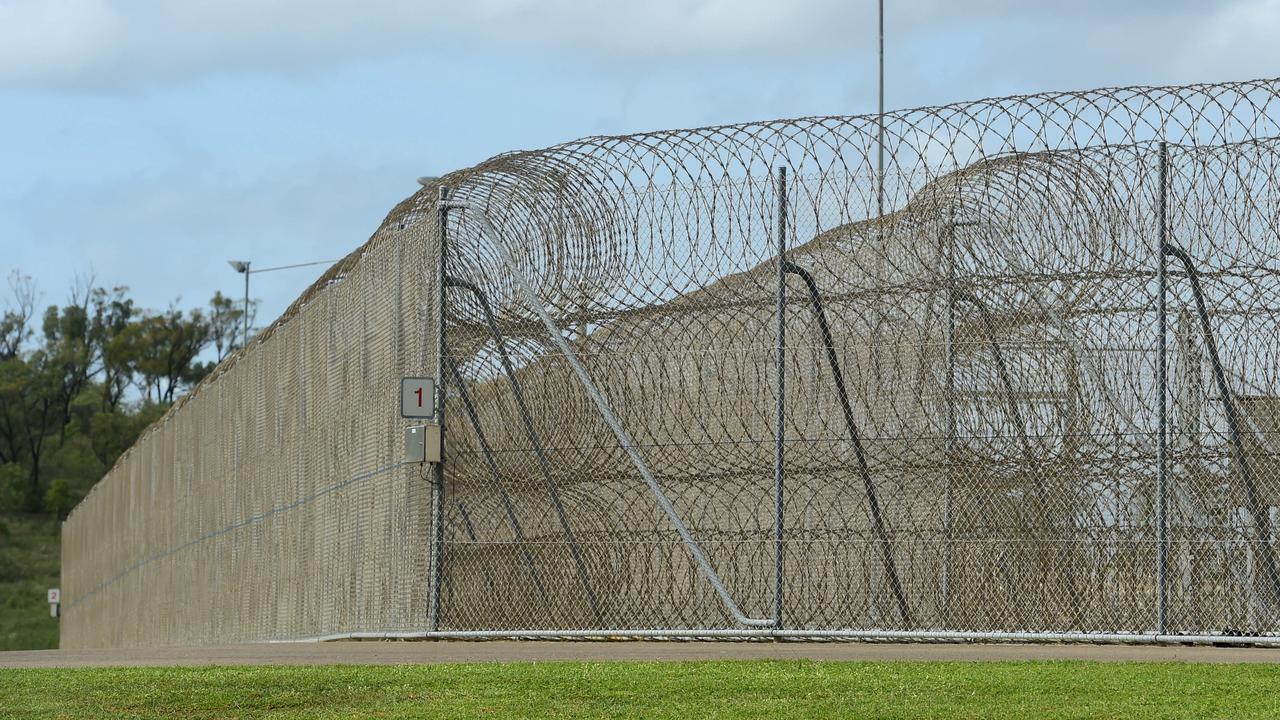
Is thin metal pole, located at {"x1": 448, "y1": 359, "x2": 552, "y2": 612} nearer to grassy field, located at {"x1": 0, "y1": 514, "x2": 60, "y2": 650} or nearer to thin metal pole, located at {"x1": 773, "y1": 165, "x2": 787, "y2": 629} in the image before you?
thin metal pole, located at {"x1": 773, "y1": 165, "x2": 787, "y2": 629}

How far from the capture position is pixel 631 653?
37.2 ft

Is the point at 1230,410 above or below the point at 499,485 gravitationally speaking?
above

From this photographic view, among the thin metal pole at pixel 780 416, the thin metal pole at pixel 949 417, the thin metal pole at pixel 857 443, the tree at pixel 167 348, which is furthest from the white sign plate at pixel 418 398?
the tree at pixel 167 348

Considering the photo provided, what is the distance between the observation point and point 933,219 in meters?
12.6

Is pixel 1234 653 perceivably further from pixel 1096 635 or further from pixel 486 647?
pixel 486 647

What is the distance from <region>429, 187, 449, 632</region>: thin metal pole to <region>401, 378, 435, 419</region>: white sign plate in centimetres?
5

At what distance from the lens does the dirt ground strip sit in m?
10.6

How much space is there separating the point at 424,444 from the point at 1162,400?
5281 mm

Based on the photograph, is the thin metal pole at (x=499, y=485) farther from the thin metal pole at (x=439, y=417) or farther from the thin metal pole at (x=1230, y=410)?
the thin metal pole at (x=1230, y=410)

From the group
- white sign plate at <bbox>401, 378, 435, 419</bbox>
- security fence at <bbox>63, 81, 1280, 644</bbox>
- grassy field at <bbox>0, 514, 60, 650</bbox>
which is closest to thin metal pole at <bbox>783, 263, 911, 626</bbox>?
security fence at <bbox>63, 81, 1280, 644</bbox>

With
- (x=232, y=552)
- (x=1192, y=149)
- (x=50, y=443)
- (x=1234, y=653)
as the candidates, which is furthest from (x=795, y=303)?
(x=50, y=443)

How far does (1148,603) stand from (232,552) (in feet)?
38.9

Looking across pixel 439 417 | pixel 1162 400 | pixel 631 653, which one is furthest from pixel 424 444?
pixel 1162 400

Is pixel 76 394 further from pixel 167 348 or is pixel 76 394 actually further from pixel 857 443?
pixel 857 443
